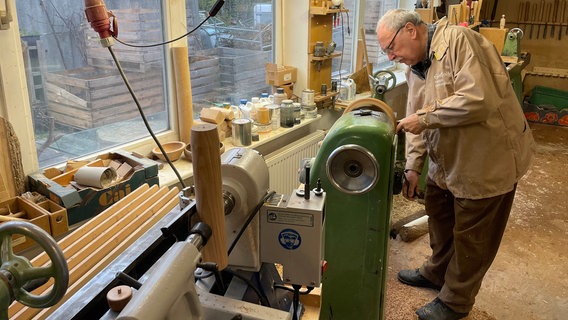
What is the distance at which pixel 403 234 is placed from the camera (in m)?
3.07

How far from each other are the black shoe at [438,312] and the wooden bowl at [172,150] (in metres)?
1.47

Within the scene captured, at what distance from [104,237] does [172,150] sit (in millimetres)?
973

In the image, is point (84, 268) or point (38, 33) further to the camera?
point (38, 33)

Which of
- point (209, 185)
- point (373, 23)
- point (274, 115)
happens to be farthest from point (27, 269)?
point (373, 23)

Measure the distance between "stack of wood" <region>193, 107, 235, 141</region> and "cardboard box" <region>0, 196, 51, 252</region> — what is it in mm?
1036

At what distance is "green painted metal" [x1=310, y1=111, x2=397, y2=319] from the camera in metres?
1.63

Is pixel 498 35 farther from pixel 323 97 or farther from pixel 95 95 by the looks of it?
pixel 95 95

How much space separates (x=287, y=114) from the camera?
2824 millimetres

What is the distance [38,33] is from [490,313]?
2.55 metres

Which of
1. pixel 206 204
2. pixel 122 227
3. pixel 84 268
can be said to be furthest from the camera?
pixel 122 227

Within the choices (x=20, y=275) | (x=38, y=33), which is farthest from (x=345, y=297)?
(x=38, y=33)

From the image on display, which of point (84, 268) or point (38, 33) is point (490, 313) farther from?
point (38, 33)

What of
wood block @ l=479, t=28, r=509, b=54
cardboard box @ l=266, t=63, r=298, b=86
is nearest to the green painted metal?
cardboard box @ l=266, t=63, r=298, b=86

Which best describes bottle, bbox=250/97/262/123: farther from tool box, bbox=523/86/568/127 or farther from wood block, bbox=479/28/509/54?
tool box, bbox=523/86/568/127
